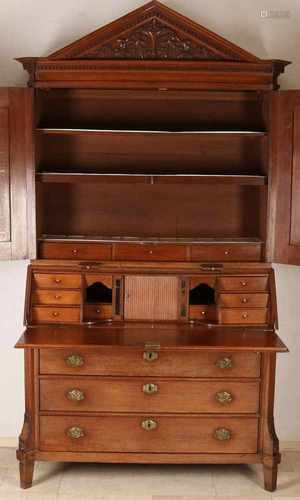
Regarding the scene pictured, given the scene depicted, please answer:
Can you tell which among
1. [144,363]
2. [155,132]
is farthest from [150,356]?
[155,132]

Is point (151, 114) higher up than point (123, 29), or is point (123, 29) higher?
point (123, 29)

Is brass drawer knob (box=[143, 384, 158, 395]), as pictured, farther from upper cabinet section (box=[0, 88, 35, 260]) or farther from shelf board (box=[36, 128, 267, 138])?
shelf board (box=[36, 128, 267, 138])

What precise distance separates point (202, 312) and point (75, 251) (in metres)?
0.66

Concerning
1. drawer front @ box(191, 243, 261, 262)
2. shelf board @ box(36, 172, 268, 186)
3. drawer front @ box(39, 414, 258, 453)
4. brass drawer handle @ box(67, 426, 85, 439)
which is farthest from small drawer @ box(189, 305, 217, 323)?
brass drawer handle @ box(67, 426, 85, 439)

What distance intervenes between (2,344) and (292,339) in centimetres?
148

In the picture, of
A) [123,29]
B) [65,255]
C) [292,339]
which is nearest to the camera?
[123,29]

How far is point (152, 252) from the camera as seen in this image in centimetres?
342

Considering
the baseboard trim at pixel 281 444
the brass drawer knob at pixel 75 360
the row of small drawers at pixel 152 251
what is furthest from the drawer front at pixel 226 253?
the baseboard trim at pixel 281 444

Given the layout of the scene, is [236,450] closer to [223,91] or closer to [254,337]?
[254,337]

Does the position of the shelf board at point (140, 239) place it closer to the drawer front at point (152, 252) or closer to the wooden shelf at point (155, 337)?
the drawer front at point (152, 252)

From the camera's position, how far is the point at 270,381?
328cm

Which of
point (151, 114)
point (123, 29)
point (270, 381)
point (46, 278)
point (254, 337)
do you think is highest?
point (123, 29)

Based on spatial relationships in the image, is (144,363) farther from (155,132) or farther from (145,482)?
(155,132)

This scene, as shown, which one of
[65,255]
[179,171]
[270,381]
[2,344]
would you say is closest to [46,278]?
[65,255]
